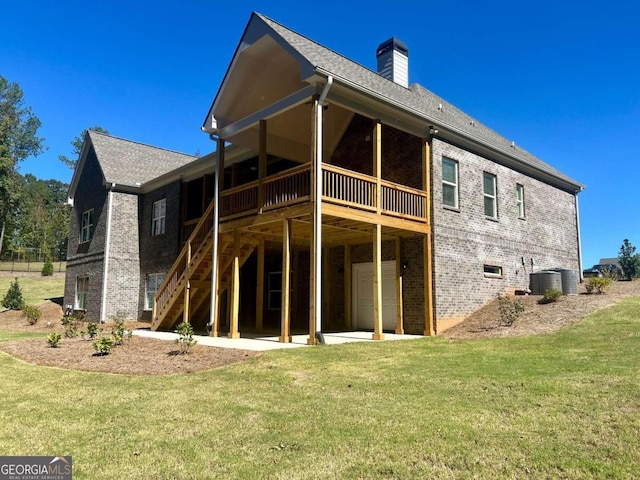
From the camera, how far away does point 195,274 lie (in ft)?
51.6

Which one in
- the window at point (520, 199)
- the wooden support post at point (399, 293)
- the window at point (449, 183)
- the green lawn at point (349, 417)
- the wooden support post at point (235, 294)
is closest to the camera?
the green lawn at point (349, 417)

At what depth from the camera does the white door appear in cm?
1438

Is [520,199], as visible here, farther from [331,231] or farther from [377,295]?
[377,295]

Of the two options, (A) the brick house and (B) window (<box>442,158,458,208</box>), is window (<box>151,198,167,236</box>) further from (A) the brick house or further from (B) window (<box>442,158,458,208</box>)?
(B) window (<box>442,158,458,208</box>)

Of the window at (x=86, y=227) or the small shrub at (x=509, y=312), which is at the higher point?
the window at (x=86, y=227)

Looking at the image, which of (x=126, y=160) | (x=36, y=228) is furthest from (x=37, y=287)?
(x=36, y=228)

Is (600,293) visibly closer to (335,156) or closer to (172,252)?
(335,156)

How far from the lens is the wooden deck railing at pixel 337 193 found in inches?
446

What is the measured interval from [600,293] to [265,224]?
418 inches

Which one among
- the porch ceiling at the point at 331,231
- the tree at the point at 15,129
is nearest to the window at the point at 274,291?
the porch ceiling at the point at 331,231

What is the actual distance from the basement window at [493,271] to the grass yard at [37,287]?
25.5 metres

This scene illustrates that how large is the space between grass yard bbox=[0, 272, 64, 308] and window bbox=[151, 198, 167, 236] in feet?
39.1

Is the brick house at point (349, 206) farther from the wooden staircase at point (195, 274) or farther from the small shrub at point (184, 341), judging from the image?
the small shrub at point (184, 341)

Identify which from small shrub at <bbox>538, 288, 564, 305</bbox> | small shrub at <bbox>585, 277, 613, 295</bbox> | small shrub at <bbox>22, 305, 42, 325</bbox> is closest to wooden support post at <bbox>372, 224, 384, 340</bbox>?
small shrub at <bbox>538, 288, 564, 305</bbox>
